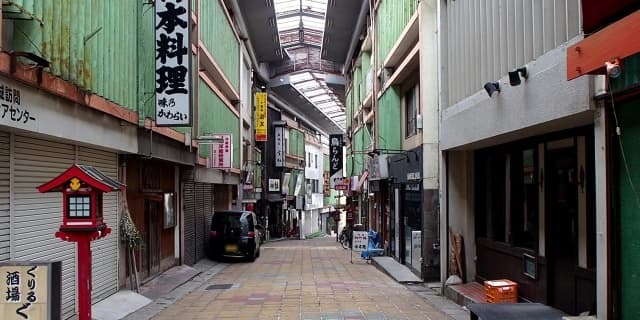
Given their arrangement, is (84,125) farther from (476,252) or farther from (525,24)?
(476,252)

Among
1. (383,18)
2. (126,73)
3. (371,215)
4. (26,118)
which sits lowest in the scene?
(371,215)

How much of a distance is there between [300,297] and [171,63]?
5.65 m

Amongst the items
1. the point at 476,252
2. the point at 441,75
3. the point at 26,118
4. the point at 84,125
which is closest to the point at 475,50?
the point at 441,75

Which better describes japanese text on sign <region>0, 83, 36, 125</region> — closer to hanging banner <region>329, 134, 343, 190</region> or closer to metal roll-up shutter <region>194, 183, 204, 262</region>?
metal roll-up shutter <region>194, 183, 204, 262</region>

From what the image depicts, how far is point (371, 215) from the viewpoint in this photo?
3303 cm

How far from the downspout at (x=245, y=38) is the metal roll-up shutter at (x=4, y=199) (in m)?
22.0

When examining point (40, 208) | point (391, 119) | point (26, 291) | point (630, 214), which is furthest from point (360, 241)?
point (26, 291)

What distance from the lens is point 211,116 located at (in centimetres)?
2320

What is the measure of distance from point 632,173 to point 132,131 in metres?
9.67

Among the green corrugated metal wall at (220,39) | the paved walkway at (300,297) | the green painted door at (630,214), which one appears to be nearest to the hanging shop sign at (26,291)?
the paved walkway at (300,297)

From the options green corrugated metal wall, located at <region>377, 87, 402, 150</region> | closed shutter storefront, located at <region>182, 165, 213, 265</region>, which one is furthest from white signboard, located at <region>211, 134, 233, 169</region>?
green corrugated metal wall, located at <region>377, 87, 402, 150</region>

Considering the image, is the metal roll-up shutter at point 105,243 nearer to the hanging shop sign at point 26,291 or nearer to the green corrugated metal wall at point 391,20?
the hanging shop sign at point 26,291

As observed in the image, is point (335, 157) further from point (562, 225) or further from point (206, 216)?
point (562, 225)

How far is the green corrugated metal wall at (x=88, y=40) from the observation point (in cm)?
813
